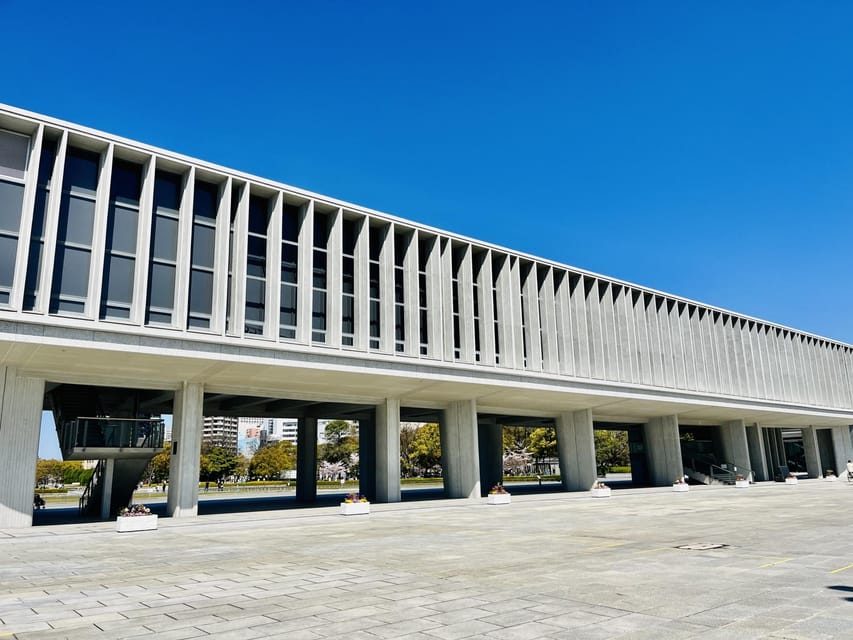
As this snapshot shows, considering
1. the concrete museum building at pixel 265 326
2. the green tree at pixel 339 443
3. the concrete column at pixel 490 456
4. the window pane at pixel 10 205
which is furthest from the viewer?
the green tree at pixel 339 443

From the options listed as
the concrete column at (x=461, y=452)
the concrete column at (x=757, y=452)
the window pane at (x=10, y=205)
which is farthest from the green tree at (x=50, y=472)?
the concrete column at (x=757, y=452)

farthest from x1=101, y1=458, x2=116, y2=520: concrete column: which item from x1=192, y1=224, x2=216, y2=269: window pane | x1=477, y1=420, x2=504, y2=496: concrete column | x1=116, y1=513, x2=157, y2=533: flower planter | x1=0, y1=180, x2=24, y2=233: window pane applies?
x1=477, y1=420, x2=504, y2=496: concrete column

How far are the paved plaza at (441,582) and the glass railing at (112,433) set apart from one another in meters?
4.82

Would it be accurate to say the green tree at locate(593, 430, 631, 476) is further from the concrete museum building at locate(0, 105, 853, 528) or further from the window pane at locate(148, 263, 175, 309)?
the window pane at locate(148, 263, 175, 309)

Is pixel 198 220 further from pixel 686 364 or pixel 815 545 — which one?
pixel 686 364

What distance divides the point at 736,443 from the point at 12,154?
215 feet

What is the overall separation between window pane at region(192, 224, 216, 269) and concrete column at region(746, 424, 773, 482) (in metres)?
62.4

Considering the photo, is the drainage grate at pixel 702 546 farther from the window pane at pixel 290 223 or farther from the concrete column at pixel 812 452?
the concrete column at pixel 812 452

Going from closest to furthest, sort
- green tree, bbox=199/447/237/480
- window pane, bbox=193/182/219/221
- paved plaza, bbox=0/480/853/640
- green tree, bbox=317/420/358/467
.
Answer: paved plaza, bbox=0/480/853/640
window pane, bbox=193/182/219/221
green tree, bbox=199/447/237/480
green tree, bbox=317/420/358/467

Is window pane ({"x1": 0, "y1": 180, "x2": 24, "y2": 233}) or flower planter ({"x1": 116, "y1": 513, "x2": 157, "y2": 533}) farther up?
window pane ({"x1": 0, "y1": 180, "x2": 24, "y2": 233})

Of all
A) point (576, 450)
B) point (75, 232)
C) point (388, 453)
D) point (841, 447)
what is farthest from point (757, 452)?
point (75, 232)

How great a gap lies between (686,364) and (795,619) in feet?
153

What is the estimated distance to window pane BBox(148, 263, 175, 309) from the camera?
87.1ft

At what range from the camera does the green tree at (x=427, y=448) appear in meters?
107
